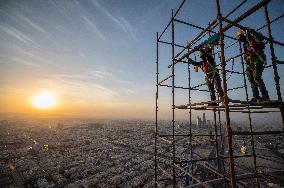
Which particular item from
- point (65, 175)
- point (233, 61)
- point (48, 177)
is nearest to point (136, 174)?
point (65, 175)

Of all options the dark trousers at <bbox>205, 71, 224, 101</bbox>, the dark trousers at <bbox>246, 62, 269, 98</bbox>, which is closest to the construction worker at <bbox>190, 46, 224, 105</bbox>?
the dark trousers at <bbox>205, 71, 224, 101</bbox>

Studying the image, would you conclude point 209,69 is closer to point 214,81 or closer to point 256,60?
point 214,81

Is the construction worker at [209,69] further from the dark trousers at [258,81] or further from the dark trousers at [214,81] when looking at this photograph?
the dark trousers at [258,81]

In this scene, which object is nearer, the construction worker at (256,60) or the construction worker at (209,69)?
the construction worker at (256,60)

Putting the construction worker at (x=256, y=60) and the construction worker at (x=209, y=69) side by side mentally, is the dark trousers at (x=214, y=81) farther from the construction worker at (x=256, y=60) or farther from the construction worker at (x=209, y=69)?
the construction worker at (x=256, y=60)

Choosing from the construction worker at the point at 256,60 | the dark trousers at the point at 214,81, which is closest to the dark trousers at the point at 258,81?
the construction worker at the point at 256,60

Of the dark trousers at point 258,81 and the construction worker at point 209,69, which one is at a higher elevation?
the construction worker at point 209,69

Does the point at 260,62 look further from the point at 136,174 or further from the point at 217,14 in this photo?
the point at 136,174

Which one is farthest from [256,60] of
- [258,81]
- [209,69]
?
[209,69]

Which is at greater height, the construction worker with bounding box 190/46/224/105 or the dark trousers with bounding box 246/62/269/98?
the construction worker with bounding box 190/46/224/105

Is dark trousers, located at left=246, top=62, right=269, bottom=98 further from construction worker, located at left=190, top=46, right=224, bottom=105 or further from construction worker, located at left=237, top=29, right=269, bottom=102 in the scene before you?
construction worker, located at left=190, top=46, right=224, bottom=105
